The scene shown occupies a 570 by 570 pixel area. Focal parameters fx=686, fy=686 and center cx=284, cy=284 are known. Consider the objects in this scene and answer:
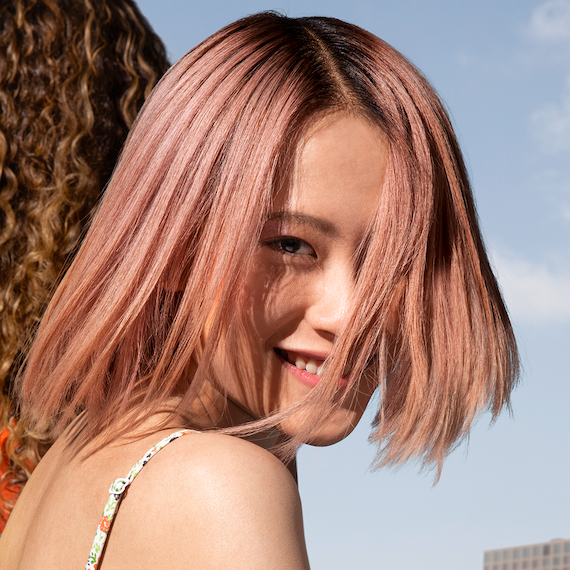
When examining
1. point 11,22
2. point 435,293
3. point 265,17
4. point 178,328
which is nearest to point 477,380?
point 435,293

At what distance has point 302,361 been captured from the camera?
131cm

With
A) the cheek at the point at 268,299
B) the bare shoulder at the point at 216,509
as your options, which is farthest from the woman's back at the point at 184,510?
the cheek at the point at 268,299

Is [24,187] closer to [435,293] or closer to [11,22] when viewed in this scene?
[11,22]

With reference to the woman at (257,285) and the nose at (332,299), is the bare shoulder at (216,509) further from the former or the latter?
the nose at (332,299)

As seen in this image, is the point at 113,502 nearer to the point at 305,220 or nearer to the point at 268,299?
the point at 268,299

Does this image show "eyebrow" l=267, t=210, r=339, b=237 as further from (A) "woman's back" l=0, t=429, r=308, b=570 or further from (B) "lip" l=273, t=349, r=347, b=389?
(A) "woman's back" l=0, t=429, r=308, b=570

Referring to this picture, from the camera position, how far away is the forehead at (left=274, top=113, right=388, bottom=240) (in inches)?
46.6

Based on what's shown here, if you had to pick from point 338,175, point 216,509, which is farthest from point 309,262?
point 216,509

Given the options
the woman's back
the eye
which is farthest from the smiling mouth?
the woman's back

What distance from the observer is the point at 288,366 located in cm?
131

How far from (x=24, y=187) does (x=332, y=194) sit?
1381 mm

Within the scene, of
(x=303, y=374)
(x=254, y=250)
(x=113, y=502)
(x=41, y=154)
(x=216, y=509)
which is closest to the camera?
(x=216, y=509)

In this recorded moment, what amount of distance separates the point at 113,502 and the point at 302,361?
442mm

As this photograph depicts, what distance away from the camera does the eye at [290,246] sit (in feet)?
4.03
